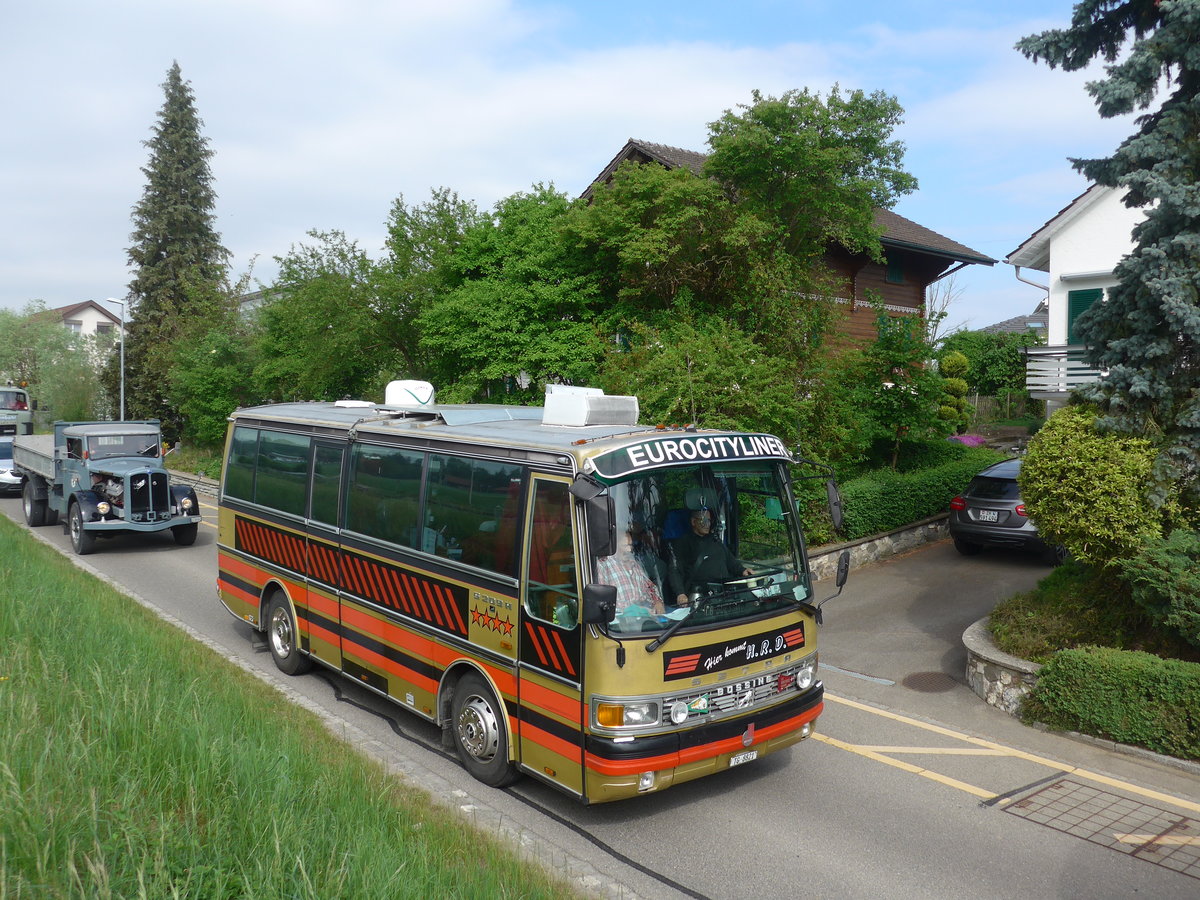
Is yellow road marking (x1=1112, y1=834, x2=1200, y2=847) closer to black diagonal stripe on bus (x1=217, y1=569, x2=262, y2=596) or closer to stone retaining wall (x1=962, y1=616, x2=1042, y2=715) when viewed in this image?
stone retaining wall (x1=962, y1=616, x2=1042, y2=715)

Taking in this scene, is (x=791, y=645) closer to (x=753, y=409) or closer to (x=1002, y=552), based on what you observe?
(x=753, y=409)

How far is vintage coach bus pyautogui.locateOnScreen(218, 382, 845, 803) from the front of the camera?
19.5 feet

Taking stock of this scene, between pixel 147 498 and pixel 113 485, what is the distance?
0.69 metres

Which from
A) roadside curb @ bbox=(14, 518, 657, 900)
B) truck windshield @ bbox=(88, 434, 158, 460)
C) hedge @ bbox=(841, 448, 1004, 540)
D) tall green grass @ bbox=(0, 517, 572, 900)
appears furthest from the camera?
truck windshield @ bbox=(88, 434, 158, 460)

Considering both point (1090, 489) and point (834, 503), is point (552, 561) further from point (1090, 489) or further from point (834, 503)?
point (1090, 489)

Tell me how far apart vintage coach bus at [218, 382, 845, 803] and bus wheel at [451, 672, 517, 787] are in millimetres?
16

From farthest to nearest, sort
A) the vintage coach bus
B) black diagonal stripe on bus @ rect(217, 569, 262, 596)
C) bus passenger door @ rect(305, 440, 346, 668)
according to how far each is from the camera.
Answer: black diagonal stripe on bus @ rect(217, 569, 262, 596)
bus passenger door @ rect(305, 440, 346, 668)
the vintage coach bus

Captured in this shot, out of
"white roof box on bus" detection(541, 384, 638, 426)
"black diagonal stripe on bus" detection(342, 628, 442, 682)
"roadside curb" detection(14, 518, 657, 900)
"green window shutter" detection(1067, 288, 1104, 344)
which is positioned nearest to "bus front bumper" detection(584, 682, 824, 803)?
"roadside curb" detection(14, 518, 657, 900)

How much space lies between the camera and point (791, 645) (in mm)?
6797

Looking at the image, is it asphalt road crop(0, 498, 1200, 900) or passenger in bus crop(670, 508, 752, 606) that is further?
passenger in bus crop(670, 508, 752, 606)

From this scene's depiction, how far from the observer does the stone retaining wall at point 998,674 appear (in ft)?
28.8

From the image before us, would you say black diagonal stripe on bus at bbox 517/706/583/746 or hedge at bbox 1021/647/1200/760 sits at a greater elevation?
black diagonal stripe on bus at bbox 517/706/583/746

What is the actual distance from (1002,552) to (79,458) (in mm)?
18219

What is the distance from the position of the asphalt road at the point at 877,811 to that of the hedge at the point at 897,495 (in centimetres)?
573
